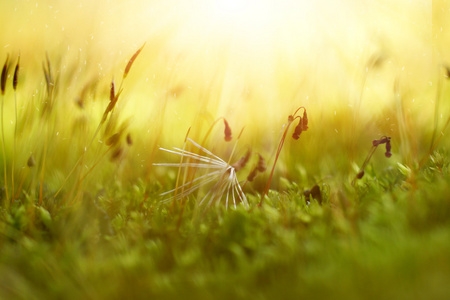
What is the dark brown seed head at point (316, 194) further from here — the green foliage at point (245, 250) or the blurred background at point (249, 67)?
the blurred background at point (249, 67)

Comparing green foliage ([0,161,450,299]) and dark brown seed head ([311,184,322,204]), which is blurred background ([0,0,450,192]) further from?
green foliage ([0,161,450,299])

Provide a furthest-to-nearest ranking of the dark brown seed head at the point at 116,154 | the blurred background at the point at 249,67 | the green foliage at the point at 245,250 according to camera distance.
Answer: the blurred background at the point at 249,67 → the dark brown seed head at the point at 116,154 → the green foliage at the point at 245,250

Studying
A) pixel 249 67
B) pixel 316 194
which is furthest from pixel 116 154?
pixel 249 67

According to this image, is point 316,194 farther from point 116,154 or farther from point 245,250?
point 116,154

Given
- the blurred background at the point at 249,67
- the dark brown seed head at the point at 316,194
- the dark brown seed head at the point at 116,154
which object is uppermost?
the blurred background at the point at 249,67

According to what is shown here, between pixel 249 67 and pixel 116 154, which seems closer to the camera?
pixel 116 154

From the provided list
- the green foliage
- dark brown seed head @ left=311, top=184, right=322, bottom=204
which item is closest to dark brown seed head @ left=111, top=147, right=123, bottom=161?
the green foliage

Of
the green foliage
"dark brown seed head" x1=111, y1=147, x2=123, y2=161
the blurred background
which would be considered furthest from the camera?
the blurred background

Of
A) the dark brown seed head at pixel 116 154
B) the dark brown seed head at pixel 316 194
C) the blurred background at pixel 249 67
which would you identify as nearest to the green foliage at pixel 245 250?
the dark brown seed head at pixel 316 194
